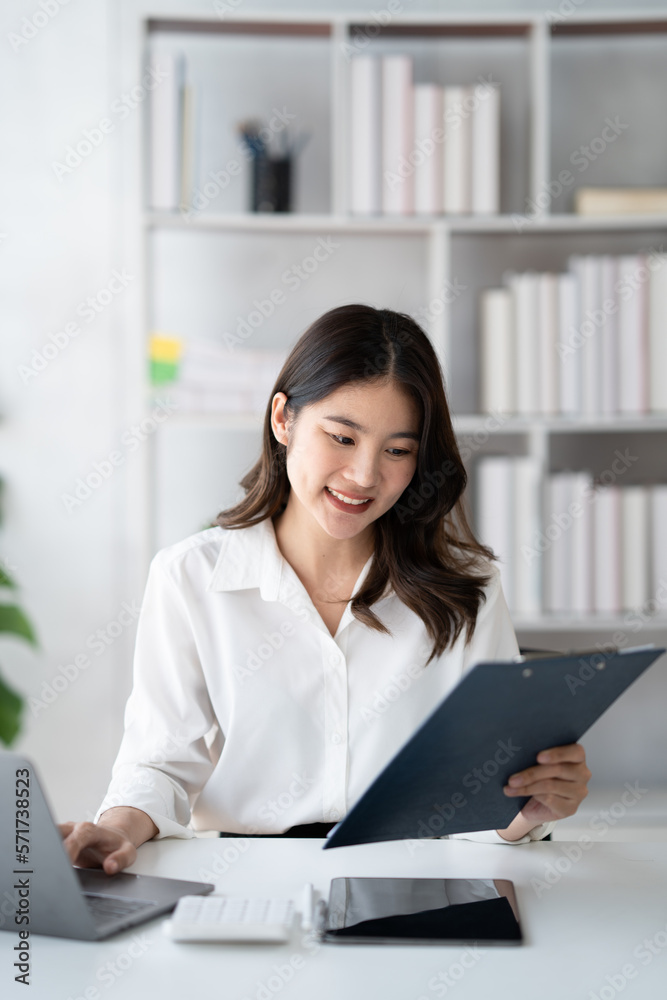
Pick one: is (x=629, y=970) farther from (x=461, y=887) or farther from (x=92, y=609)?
(x=92, y=609)

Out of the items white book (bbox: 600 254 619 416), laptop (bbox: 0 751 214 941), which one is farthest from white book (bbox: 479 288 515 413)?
laptop (bbox: 0 751 214 941)

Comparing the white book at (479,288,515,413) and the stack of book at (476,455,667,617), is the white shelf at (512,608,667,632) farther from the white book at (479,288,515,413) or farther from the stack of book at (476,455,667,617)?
the white book at (479,288,515,413)

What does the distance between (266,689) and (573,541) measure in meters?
1.13

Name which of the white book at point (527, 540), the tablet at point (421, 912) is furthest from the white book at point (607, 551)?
the tablet at point (421, 912)

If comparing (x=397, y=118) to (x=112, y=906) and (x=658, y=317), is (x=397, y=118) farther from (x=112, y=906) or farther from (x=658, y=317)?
(x=112, y=906)

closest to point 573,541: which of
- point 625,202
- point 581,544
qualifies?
point 581,544

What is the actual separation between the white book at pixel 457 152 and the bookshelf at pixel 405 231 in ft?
0.51

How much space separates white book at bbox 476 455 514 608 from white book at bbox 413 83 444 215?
66cm

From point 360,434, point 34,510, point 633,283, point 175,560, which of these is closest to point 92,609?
point 34,510

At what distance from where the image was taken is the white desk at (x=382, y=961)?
736mm

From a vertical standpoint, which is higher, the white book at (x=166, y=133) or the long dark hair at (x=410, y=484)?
the white book at (x=166, y=133)

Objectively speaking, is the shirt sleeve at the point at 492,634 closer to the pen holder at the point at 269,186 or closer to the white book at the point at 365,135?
the white book at the point at 365,135

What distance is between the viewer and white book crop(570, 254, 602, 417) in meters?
2.19

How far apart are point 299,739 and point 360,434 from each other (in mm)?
460
